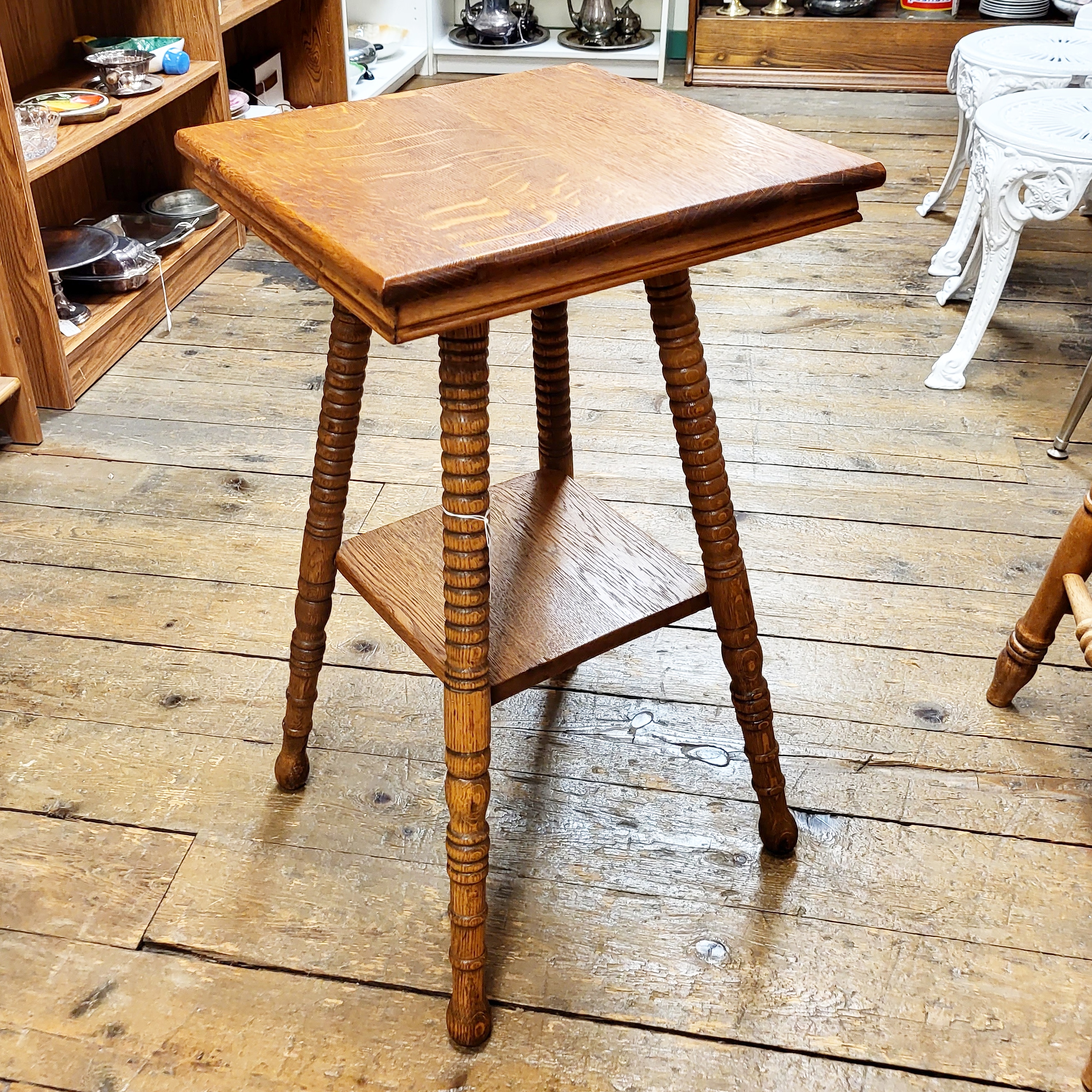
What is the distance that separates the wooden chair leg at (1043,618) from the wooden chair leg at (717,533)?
39cm

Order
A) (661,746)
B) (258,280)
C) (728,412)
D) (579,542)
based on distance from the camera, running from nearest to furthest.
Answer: (579,542) < (661,746) < (728,412) < (258,280)

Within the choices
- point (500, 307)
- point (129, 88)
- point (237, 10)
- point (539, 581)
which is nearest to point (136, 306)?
point (129, 88)

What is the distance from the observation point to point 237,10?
2684 millimetres

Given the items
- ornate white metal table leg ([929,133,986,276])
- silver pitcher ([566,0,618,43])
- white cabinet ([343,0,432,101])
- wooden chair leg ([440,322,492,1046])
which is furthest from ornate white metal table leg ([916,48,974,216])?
wooden chair leg ([440,322,492,1046])

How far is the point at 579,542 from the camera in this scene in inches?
49.1

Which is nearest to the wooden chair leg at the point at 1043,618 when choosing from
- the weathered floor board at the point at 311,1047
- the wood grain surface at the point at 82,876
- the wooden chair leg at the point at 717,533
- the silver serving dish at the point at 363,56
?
the wooden chair leg at the point at 717,533

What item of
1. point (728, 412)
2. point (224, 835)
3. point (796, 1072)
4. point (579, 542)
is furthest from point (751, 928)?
point (728, 412)

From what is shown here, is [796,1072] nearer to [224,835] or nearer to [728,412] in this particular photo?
[224,835]

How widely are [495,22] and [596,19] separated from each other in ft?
1.16

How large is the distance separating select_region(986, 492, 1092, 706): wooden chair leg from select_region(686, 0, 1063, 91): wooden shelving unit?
115 inches

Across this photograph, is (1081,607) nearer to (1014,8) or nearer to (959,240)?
(959,240)

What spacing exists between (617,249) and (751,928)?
73cm

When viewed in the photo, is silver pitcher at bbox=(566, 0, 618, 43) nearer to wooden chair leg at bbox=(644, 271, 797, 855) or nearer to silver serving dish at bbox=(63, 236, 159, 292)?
silver serving dish at bbox=(63, 236, 159, 292)

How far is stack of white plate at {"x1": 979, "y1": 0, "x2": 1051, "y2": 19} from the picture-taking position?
3789mm
